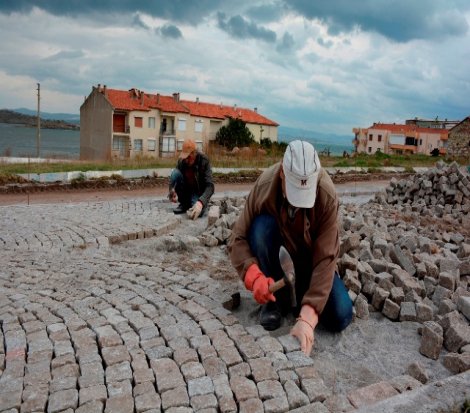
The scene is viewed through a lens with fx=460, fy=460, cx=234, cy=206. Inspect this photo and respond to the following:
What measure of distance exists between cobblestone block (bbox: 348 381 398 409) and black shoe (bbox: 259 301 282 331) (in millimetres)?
853

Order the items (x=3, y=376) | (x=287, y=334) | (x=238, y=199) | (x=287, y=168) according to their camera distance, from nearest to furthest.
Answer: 1. (x=3, y=376)
2. (x=287, y=168)
3. (x=287, y=334)
4. (x=238, y=199)

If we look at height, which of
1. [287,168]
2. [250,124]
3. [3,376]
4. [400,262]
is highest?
[250,124]

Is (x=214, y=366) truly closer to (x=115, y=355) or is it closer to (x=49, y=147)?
(x=115, y=355)

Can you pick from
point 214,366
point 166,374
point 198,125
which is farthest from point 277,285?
point 198,125

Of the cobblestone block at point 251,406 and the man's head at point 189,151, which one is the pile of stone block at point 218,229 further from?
the cobblestone block at point 251,406

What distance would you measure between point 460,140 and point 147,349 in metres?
43.4

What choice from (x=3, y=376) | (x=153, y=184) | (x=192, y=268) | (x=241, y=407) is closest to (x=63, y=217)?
(x=192, y=268)

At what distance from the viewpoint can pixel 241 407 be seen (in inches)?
96.9

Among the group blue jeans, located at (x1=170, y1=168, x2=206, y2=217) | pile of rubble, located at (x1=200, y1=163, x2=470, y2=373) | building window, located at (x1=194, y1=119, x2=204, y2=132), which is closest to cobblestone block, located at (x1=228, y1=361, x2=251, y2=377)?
pile of rubble, located at (x1=200, y1=163, x2=470, y2=373)

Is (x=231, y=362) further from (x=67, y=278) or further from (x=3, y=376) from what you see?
(x=67, y=278)

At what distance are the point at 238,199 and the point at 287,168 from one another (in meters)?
5.30

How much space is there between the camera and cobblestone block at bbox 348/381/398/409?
2.61 meters

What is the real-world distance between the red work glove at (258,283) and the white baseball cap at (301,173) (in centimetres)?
63

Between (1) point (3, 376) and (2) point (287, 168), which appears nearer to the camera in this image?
(1) point (3, 376)
